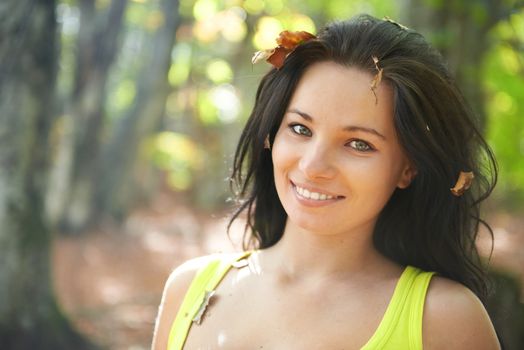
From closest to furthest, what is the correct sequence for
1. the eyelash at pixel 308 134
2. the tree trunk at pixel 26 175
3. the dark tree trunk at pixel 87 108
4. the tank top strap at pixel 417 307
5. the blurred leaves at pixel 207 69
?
the tank top strap at pixel 417 307 → the eyelash at pixel 308 134 → the tree trunk at pixel 26 175 → the dark tree trunk at pixel 87 108 → the blurred leaves at pixel 207 69

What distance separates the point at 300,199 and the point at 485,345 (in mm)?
618

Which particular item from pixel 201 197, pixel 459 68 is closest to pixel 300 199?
pixel 459 68

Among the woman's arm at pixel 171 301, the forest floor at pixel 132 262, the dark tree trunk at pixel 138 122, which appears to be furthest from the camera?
the dark tree trunk at pixel 138 122

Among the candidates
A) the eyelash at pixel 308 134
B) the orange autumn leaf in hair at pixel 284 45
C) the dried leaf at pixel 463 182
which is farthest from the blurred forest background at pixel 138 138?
the dried leaf at pixel 463 182

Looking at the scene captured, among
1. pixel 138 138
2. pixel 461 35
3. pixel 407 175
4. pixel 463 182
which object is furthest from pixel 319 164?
pixel 138 138

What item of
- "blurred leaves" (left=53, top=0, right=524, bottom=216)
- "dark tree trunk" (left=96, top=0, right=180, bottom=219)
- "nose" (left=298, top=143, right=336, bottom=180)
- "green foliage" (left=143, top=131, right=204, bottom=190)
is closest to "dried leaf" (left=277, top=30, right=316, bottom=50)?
"nose" (left=298, top=143, right=336, bottom=180)

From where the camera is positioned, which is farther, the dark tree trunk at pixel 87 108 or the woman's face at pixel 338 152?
the dark tree trunk at pixel 87 108

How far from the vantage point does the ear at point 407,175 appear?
202 cm

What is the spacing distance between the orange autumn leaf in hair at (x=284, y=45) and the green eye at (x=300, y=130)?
0.67ft

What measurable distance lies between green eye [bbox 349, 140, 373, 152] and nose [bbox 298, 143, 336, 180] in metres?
0.06

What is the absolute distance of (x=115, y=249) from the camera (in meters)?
9.82

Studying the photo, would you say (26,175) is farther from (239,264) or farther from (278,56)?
Result: (278,56)

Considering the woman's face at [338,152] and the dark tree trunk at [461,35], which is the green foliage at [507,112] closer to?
the dark tree trunk at [461,35]

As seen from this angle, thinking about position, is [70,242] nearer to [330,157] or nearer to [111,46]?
[111,46]
